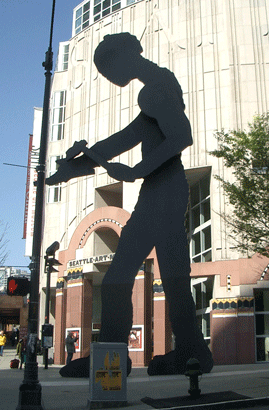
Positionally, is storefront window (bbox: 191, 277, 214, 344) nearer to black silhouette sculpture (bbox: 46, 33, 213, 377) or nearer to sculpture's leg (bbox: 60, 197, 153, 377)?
black silhouette sculpture (bbox: 46, 33, 213, 377)

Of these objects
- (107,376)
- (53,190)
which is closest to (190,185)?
(53,190)

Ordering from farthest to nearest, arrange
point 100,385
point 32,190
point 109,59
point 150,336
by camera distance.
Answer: point 32,190 < point 150,336 < point 109,59 < point 100,385

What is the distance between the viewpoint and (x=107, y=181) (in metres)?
29.5

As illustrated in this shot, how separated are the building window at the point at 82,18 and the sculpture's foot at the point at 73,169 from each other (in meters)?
25.6

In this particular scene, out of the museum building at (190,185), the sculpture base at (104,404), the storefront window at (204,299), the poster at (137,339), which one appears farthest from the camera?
the storefront window at (204,299)

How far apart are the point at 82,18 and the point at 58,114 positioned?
284 inches

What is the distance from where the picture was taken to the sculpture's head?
12.6 metres

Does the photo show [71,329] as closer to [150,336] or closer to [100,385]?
[150,336]

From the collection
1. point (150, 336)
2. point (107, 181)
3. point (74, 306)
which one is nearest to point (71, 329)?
point (74, 306)

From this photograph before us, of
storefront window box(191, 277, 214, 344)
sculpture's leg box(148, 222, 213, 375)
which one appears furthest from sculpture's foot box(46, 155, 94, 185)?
storefront window box(191, 277, 214, 344)

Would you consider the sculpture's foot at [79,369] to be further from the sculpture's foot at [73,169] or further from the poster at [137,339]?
the poster at [137,339]

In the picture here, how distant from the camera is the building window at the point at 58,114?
37.4m

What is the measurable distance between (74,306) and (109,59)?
1877 cm

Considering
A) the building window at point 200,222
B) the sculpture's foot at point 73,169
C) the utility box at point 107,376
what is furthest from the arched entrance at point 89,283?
the utility box at point 107,376
